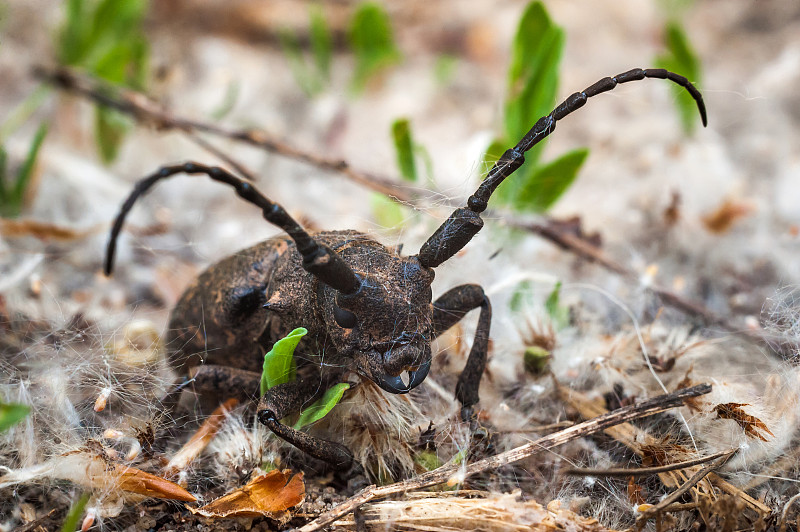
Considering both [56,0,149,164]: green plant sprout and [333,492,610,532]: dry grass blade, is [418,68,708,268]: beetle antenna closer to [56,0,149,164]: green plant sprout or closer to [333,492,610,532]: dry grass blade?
[333,492,610,532]: dry grass blade

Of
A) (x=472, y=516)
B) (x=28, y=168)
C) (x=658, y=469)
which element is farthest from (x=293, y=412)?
(x=28, y=168)

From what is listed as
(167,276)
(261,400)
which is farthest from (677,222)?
(167,276)

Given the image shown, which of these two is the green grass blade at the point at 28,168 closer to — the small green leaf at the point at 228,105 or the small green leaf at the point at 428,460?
the small green leaf at the point at 228,105

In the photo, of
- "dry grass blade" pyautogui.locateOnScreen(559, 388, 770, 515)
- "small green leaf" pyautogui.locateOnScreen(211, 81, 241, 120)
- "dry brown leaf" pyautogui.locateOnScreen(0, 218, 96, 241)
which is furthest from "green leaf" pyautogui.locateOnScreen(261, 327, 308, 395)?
"small green leaf" pyautogui.locateOnScreen(211, 81, 241, 120)

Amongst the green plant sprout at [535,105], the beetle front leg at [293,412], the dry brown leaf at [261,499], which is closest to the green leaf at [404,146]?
the green plant sprout at [535,105]

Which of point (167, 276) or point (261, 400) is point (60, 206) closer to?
point (167, 276)
